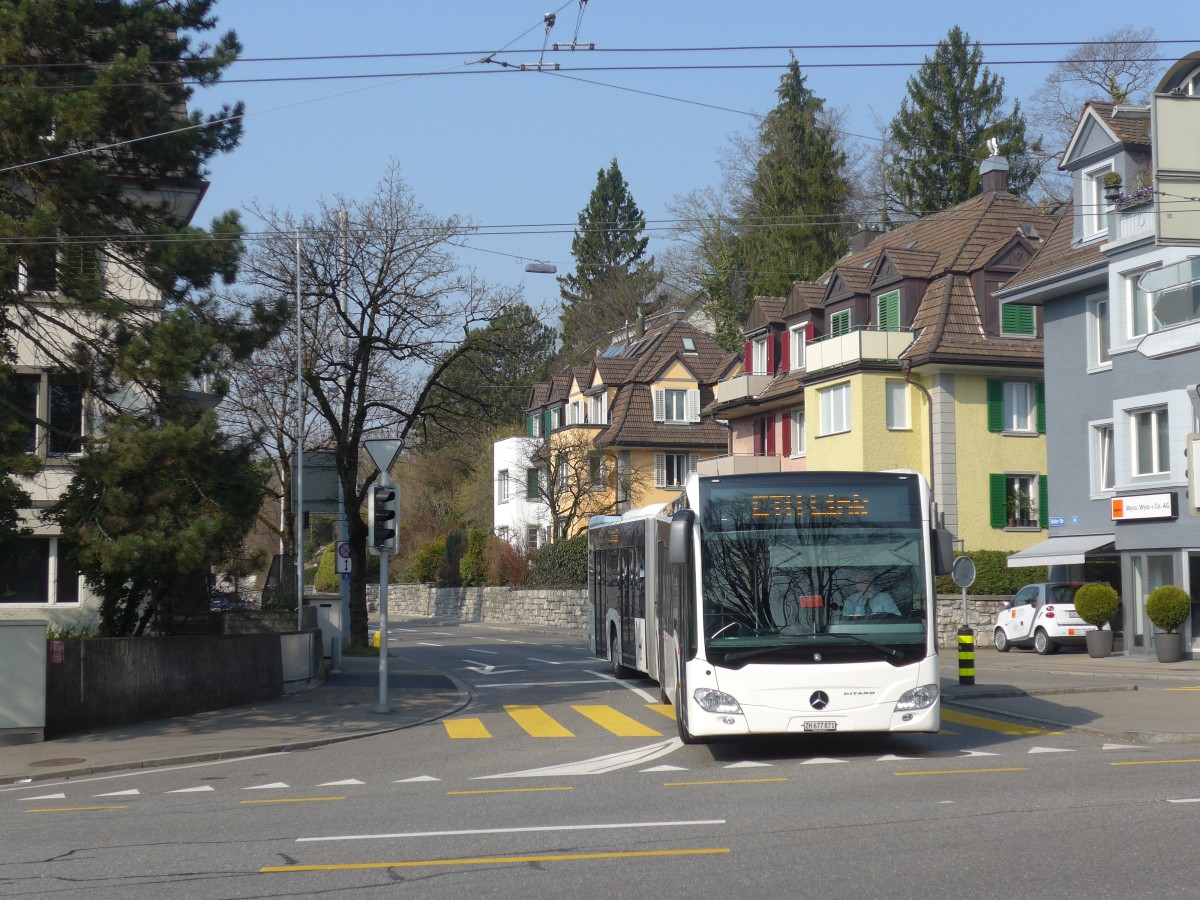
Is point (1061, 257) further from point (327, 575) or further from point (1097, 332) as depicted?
point (327, 575)

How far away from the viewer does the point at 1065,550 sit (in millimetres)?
34812

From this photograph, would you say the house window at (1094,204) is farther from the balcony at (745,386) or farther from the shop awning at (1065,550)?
the balcony at (745,386)

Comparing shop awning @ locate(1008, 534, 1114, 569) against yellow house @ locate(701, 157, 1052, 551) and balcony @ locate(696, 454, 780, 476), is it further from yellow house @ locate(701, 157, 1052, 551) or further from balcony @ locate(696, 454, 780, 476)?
balcony @ locate(696, 454, 780, 476)

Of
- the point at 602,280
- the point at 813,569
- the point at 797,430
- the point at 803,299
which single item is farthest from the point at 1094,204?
the point at 602,280

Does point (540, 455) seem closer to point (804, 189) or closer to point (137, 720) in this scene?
point (804, 189)

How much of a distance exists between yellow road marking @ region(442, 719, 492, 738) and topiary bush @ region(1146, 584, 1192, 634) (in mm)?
16220

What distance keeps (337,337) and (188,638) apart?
68.5ft

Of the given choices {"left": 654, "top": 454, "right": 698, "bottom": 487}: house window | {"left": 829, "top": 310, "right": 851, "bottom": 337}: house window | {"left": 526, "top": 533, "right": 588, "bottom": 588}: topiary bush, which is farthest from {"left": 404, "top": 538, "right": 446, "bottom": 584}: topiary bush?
{"left": 829, "top": 310, "right": 851, "bottom": 337}: house window

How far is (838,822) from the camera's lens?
10.0 meters

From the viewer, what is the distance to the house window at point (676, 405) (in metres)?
69.2

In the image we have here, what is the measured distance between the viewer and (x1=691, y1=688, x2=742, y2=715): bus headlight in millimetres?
13781

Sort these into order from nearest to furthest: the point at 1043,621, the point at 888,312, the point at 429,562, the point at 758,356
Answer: the point at 1043,621
the point at 888,312
the point at 758,356
the point at 429,562

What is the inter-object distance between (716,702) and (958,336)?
31.9 metres

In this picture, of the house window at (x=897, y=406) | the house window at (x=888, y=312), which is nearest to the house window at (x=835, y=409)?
the house window at (x=897, y=406)
